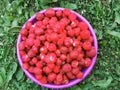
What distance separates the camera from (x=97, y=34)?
6.64ft

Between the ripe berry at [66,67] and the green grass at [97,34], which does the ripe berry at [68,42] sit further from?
the green grass at [97,34]

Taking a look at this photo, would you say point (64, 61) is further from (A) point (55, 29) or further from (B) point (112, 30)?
(B) point (112, 30)

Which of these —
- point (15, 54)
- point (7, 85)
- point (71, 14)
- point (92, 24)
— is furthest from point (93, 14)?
point (7, 85)

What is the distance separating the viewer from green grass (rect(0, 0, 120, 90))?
2014 millimetres

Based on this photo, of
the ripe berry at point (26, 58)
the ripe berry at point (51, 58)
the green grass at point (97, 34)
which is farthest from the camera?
the green grass at point (97, 34)

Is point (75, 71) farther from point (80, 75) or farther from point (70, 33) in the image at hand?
point (70, 33)

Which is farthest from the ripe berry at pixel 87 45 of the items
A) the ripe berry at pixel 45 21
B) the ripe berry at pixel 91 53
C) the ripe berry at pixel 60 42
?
the ripe berry at pixel 45 21

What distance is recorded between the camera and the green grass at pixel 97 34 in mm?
2014

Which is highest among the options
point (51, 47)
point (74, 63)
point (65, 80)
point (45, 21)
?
point (45, 21)

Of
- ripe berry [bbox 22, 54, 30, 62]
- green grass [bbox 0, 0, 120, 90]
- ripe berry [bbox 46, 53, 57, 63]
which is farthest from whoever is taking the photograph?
green grass [bbox 0, 0, 120, 90]

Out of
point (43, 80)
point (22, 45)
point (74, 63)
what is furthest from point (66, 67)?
point (22, 45)

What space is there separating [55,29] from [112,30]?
42cm

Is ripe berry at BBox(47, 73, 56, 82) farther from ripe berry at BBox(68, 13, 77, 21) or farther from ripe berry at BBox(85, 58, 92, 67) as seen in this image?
ripe berry at BBox(68, 13, 77, 21)

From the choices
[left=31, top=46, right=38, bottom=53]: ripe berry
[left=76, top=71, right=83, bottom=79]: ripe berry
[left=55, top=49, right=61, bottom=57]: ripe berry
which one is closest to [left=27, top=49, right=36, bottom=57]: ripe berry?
[left=31, top=46, right=38, bottom=53]: ripe berry
